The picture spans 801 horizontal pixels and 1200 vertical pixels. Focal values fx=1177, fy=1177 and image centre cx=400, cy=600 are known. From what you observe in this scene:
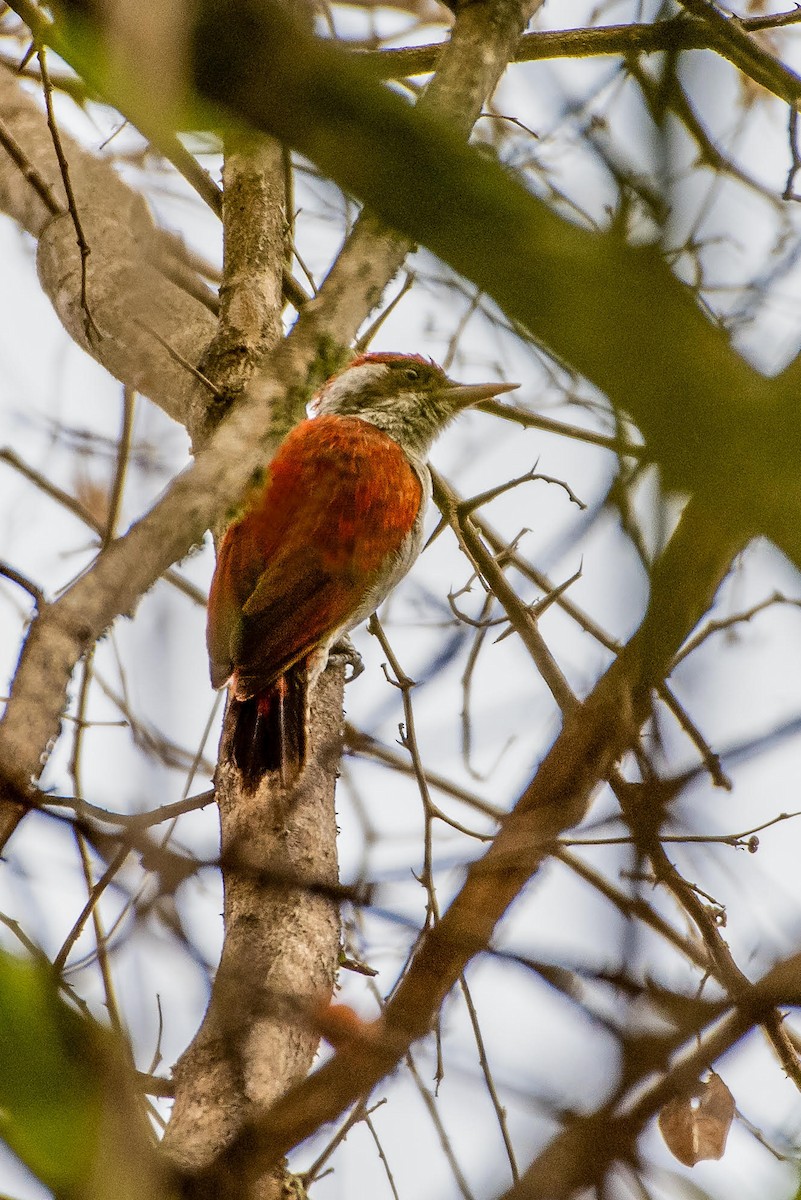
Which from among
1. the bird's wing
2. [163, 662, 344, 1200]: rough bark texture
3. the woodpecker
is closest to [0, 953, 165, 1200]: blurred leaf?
[163, 662, 344, 1200]: rough bark texture

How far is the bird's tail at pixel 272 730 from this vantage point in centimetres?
327

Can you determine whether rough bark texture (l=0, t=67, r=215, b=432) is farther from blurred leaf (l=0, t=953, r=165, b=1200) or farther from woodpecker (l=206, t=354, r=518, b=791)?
blurred leaf (l=0, t=953, r=165, b=1200)

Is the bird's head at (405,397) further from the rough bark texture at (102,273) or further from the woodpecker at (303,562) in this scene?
the rough bark texture at (102,273)

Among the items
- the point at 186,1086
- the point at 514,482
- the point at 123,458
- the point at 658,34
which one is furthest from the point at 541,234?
the point at 514,482

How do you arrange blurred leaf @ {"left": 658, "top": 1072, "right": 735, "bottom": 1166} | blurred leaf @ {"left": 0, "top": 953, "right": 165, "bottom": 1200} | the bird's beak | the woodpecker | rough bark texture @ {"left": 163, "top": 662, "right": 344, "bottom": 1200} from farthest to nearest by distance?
the bird's beak
the woodpecker
blurred leaf @ {"left": 658, "top": 1072, "right": 735, "bottom": 1166}
rough bark texture @ {"left": 163, "top": 662, "right": 344, "bottom": 1200}
blurred leaf @ {"left": 0, "top": 953, "right": 165, "bottom": 1200}

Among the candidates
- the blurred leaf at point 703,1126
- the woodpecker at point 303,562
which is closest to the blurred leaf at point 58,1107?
the blurred leaf at point 703,1126

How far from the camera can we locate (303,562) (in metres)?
A: 4.27

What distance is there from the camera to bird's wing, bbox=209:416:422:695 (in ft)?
13.3

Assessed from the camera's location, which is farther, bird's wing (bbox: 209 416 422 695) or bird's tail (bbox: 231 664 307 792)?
bird's wing (bbox: 209 416 422 695)

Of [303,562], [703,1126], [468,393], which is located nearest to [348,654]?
[303,562]

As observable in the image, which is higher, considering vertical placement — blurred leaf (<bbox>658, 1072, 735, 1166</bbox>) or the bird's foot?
the bird's foot

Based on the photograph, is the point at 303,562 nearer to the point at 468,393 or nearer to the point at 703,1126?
the point at 468,393

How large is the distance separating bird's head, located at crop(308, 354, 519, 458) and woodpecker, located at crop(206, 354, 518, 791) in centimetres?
18

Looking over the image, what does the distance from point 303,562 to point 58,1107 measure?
3.32m
